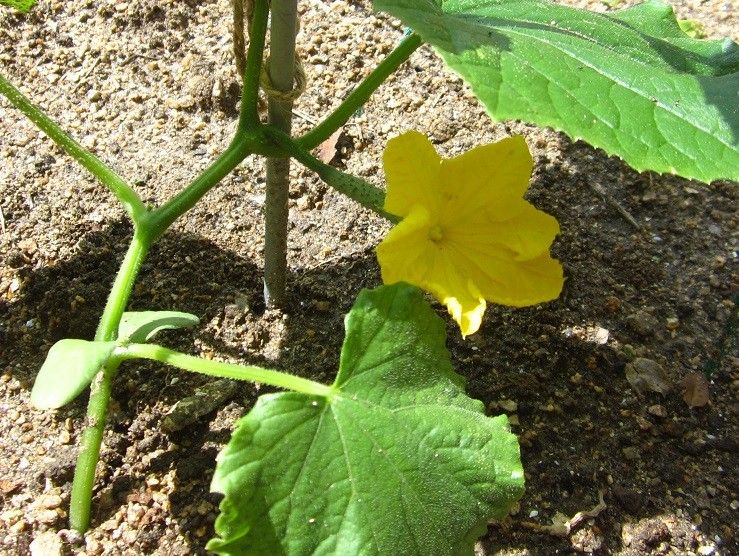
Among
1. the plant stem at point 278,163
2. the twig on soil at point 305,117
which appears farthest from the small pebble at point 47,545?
the twig on soil at point 305,117

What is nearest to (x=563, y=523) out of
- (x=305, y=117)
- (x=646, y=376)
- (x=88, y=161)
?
(x=646, y=376)

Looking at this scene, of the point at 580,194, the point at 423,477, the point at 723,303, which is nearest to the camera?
the point at 423,477

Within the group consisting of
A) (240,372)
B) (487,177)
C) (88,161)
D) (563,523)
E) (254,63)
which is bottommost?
(563,523)

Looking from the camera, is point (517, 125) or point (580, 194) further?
point (517, 125)

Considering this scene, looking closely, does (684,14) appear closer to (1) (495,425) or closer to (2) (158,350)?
(1) (495,425)

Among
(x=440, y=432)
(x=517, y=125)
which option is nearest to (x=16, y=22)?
(x=517, y=125)

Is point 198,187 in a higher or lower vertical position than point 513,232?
higher

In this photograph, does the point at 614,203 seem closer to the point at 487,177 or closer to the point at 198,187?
the point at 487,177
